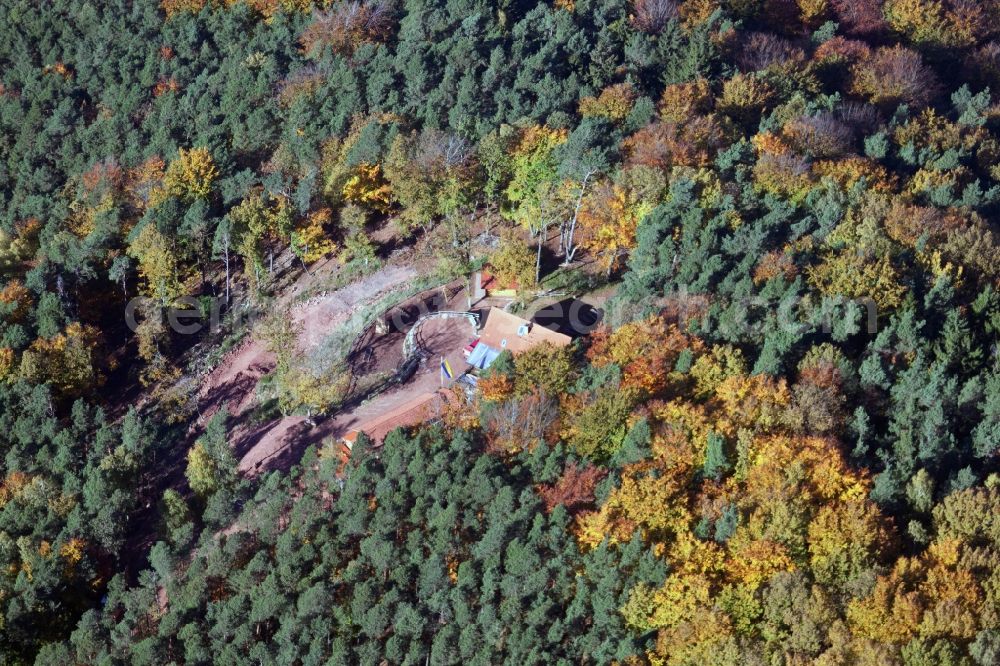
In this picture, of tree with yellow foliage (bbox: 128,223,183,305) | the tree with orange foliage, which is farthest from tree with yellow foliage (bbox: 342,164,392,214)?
the tree with orange foliage

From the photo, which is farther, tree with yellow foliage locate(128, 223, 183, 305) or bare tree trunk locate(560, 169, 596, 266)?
tree with yellow foliage locate(128, 223, 183, 305)

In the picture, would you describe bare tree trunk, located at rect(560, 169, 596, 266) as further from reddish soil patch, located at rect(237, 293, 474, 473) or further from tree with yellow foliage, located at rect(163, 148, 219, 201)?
tree with yellow foliage, located at rect(163, 148, 219, 201)

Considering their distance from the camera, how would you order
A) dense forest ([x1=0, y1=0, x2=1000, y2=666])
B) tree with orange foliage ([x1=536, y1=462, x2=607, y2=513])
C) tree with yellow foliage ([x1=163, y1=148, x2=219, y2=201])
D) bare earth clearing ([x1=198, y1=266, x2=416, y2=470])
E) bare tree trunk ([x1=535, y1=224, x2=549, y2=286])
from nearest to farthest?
1. dense forest ([x1=0, y1=0, x2=1000, y2=666])
2. tree with orange foliage ([x1=536, y1=462, x2=607, y2=513])
3. bare earth clearing ([x1=198, y1=266, x2=416, y2=470])
4. bare tree trunk ([x1=535, y1=224, x2=549, y2=286])
5. tree with yellow foliage ([x1=163, y1=148, x2=219, y2=201])

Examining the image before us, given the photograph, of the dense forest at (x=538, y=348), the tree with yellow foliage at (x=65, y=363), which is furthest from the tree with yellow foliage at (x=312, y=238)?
the tree with yellow foliage at (x=65, y=363)

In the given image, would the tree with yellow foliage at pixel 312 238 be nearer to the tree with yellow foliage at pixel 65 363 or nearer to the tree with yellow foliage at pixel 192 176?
the tree with yellow foliage at pixel 192 176

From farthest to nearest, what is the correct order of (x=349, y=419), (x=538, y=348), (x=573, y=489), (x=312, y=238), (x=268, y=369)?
(x=312, y=238) < (x=268, y=369) < (x=349, y=419) < (x=538, y=348) < (x=573, y=489)

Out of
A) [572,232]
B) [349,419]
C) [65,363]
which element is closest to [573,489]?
[349,419]

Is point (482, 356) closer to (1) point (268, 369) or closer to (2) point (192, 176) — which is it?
(1) point (268, 369)

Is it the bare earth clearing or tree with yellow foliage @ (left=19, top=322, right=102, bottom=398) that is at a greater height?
tree with yellow foliage @ (left=19, top=322, right=102, bottom=398)
